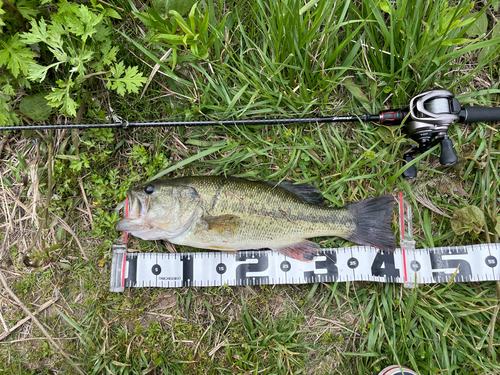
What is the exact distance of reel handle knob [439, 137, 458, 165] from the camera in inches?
119

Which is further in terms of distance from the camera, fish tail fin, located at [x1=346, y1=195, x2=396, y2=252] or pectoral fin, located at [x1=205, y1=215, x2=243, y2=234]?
fish tail fin, located at [x1=346, y1=195, x2=396, y2=252]

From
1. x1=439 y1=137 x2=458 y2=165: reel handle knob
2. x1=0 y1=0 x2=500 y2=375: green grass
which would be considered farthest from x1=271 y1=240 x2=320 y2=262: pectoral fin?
x1=439 y1=137 x2=458 y2=165: reel handle knob

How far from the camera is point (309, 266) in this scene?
334 cm

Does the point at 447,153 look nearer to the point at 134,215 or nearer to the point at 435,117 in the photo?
the point at 435,117

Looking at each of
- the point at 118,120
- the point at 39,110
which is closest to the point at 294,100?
the point at 118,120

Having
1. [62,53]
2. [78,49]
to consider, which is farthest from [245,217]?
[62,53]

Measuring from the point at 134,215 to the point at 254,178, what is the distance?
135cm

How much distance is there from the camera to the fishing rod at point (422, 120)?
9.85 feet

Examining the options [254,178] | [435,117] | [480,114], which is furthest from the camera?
[254,178]

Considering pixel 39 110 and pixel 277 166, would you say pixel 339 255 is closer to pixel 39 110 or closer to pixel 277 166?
pixel 277 166

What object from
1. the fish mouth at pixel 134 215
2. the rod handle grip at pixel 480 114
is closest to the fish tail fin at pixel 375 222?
the rod handle grip at pixel 480 114

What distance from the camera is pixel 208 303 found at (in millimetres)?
3387

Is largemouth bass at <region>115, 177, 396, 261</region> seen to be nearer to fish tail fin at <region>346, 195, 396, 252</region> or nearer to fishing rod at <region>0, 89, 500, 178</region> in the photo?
fish tail fin at <region>346, 195, 396, 252</region>

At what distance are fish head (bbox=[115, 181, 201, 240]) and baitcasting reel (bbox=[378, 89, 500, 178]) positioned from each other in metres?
2.22
